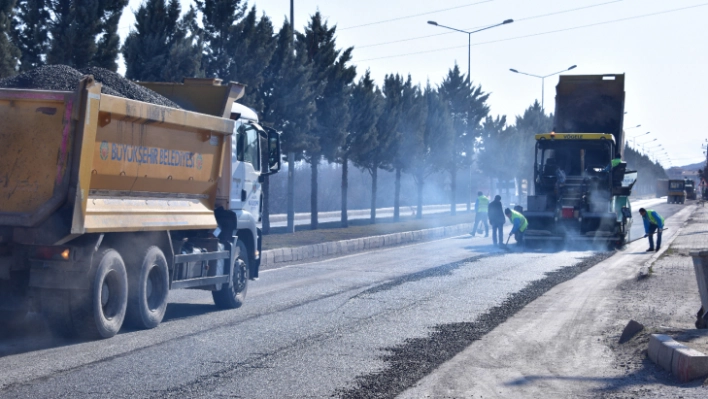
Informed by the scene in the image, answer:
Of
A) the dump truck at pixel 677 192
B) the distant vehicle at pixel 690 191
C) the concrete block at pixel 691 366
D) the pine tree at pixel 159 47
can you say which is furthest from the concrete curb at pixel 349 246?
the distant vehicle at pixel 690 191

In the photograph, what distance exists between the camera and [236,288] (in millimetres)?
11812

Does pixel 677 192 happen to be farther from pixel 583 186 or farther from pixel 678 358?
pixel 678 358

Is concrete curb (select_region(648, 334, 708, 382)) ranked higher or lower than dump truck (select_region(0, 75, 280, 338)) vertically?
lower

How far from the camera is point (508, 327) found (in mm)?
10055

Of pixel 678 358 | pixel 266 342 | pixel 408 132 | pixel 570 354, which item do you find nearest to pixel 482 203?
pixel 408 132

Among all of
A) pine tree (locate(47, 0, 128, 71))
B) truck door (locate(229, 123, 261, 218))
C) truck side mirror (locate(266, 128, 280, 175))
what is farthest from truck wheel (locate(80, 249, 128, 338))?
pine tree (locate(47, 0, 128, 71))

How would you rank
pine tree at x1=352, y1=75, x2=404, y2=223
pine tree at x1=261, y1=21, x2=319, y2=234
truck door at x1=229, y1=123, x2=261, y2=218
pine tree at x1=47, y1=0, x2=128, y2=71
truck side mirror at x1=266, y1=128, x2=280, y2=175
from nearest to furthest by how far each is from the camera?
truck door at x1=229, y1=123, x2=261, y2=218 → truck side mirror at x1=266, y1=128, x2=280, y2=175 → pine tree at x1=47, y1=0, x2=128, y2=71 → pine tree at x1=261, y1=21, x2=319, y2=234 → pine tree at x1=352, y1=75, x2=404, y2=223

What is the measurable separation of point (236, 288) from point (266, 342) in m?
3.14

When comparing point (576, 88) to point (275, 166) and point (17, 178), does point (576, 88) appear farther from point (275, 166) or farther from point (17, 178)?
point (17, 178)

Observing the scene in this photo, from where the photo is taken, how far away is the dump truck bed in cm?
816

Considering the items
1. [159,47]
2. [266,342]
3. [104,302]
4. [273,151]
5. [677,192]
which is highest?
[159,47]

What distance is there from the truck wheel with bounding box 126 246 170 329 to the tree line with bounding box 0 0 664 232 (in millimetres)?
8870

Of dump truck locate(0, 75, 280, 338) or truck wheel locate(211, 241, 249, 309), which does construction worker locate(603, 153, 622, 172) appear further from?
dump truck locate(0, 75, 280, 338)

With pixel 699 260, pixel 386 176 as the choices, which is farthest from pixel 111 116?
pixel 386 176
